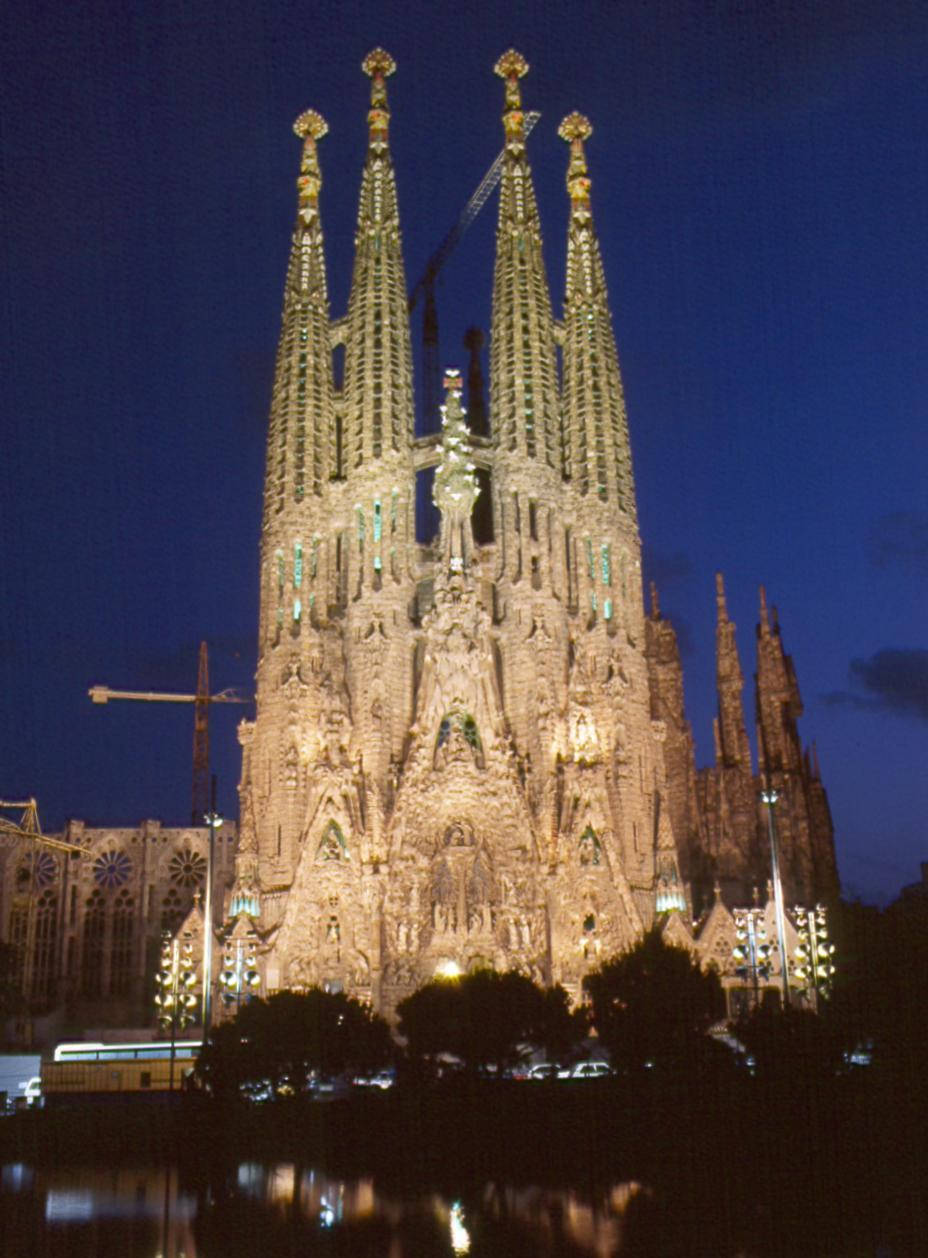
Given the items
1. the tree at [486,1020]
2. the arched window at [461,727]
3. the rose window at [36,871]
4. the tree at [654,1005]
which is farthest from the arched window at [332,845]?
the rose window at [36,871]

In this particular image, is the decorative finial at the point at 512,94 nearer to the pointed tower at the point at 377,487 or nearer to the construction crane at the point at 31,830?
the pointed tower at the point at 377,487

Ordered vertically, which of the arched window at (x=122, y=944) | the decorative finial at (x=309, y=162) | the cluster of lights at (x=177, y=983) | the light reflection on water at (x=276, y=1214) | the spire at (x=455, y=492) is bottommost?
the light reflection on water at (x=276, y=1214)

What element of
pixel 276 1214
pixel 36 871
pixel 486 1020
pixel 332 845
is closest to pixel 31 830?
pixel 36 871

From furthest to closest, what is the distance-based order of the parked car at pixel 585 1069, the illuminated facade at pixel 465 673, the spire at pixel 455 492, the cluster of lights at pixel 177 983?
the spire at pixel 455 492, the illuminated facade at pixel 465 673, the cluster of lights at pixel 177 983, the parked car at pixel 585 1069

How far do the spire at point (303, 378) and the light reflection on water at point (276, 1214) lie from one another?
49.2 metres

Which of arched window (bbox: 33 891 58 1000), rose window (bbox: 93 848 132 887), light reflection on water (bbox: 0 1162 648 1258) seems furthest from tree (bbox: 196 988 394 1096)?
arched window (bbox: 33 891 58 1000)

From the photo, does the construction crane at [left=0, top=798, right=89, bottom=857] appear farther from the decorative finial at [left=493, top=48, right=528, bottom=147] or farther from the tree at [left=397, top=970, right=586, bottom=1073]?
the decorative finial at [left=493, top=48, right=528, bottom=147]

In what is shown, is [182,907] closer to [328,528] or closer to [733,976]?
[328,528]

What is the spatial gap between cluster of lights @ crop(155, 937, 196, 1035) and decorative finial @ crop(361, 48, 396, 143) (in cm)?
5131

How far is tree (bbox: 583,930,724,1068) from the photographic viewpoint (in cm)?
3728

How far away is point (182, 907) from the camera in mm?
76375

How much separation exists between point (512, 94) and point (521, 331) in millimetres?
18291

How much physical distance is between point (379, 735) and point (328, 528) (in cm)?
1310

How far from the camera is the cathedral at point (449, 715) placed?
61.4m
